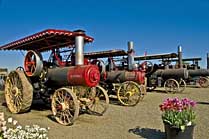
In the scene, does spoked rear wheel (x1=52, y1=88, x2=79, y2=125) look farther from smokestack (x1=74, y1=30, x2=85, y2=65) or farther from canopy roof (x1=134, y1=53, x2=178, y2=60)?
canopy roof (x1=134, y1=53, x2=178, y2=60)

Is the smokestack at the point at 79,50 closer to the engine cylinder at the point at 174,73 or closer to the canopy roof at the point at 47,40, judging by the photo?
the canopy roof at the point at 47,40

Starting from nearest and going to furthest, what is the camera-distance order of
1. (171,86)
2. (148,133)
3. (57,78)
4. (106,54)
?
(148,133) → (57,78) → (106,54) → (171,86)

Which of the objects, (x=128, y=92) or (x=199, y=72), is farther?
(x=199, y=72)

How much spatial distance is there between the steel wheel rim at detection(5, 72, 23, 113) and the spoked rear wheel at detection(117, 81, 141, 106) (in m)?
4.09

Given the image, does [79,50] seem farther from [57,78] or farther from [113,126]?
[113,126]

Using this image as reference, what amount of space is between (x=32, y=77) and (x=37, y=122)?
6.69ft

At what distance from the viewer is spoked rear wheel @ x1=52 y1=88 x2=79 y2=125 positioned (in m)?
6.41

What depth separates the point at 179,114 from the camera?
462cm

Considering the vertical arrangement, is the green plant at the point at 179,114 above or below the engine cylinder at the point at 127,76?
below

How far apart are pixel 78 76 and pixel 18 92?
2.29m

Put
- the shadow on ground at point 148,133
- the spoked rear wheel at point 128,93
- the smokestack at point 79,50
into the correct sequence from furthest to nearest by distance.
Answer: the spoked rear wheel at point 128,93
the smokestack at point 79,50
the shadow on ground at point 148,133

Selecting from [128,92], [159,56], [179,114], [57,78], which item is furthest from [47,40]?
[159,56]

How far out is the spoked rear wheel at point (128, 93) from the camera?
34.9ft

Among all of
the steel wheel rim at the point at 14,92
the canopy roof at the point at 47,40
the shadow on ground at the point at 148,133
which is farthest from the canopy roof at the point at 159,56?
the shadow on ground at the point at 148,133
